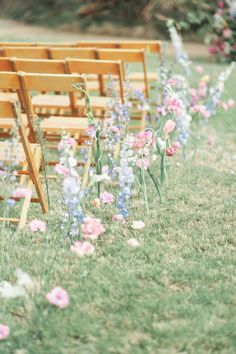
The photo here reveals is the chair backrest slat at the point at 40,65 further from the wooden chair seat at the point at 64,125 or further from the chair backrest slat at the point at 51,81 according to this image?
the chair backrest slat at the point at 51,81

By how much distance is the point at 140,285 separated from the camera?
3.68 meters

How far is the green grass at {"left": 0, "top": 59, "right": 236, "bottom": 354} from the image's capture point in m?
3.19

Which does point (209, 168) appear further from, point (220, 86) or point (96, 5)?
point (96, 5)

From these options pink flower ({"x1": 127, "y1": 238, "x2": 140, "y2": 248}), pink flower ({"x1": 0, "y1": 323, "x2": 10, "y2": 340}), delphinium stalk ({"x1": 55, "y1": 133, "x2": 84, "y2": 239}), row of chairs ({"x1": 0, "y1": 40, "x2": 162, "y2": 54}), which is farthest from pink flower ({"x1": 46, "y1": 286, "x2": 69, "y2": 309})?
row of chairs ({"x1": 0, "y1": 40, "x2": 162, "y2": 54})

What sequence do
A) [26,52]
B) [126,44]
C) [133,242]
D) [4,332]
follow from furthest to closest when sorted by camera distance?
[126,44] < [26,52] < [133,242] < [4,332]

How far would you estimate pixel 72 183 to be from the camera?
3680mm

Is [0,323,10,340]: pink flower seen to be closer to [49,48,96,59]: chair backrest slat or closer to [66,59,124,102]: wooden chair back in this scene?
[66,59,124,102]: wooden chair back

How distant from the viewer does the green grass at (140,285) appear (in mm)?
3186

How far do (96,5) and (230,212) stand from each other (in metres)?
14.3

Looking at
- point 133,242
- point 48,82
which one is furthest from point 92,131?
point 133,242

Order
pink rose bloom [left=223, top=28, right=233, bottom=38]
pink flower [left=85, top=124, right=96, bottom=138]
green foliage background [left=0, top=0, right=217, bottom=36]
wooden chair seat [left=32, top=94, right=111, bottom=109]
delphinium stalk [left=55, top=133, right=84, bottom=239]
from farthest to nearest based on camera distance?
green foliage background [left=0, top=0, right=217, bottom=36] < pink rose bloom [left=223, top=28, right=233, bottom=38] < wooden chair seat [left=32, top=94, right=111, bottom=109] < pink flower [left=85, top=124, right=96, bottom=138] < delphinium stalk [left=55, top=133, right=84, bottom=239]

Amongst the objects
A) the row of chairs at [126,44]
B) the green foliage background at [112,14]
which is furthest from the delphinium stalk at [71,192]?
the green foliage background at [112,14]

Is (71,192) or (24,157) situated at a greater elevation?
(71,192)

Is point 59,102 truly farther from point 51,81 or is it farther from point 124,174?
point 124,174
